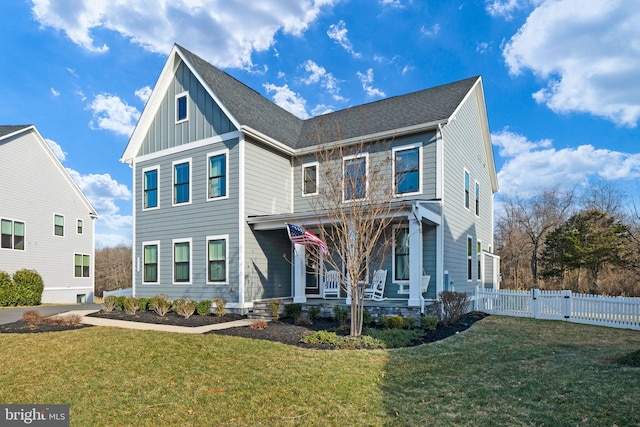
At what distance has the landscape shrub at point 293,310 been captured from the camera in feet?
38.3

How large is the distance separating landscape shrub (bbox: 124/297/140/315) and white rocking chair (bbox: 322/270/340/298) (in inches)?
242

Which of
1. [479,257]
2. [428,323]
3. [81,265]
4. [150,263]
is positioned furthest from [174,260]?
[81,265]

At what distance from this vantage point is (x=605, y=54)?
12.5 metres

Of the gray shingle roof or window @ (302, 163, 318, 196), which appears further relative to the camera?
window @ (302, 163, 318, 196)

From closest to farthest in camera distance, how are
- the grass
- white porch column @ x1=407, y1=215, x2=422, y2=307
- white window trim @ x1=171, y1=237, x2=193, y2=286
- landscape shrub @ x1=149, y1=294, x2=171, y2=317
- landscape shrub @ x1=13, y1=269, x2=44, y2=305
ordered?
the grass, white porch column @ x1=407, y1=215, x2=422, y2=307, landscape shrub @ x1=149, y1=294, x2=171, y2=317, white window trim @ x1=171, y1=237, x2=193, y2=286, landscape shrub @ x1=13, y1=269, x2=44, y2=305

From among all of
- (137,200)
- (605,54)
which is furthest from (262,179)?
(605,54)

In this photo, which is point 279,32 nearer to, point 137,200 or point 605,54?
point 137,200

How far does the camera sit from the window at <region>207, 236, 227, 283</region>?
510 inches

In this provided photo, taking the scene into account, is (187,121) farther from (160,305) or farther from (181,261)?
(160,305)

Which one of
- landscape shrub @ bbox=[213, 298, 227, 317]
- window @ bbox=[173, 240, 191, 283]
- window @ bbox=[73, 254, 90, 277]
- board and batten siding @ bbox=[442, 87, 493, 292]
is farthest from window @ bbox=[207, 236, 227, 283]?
window @ bbox=[73, 254, 90, 277]

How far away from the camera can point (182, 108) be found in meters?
14.5

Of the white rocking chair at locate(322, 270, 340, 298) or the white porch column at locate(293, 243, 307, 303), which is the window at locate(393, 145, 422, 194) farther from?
the white porch column at locate(293, 243, 307, 303)

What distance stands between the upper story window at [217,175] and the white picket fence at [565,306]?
9688 mm

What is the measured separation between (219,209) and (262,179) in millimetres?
1725
